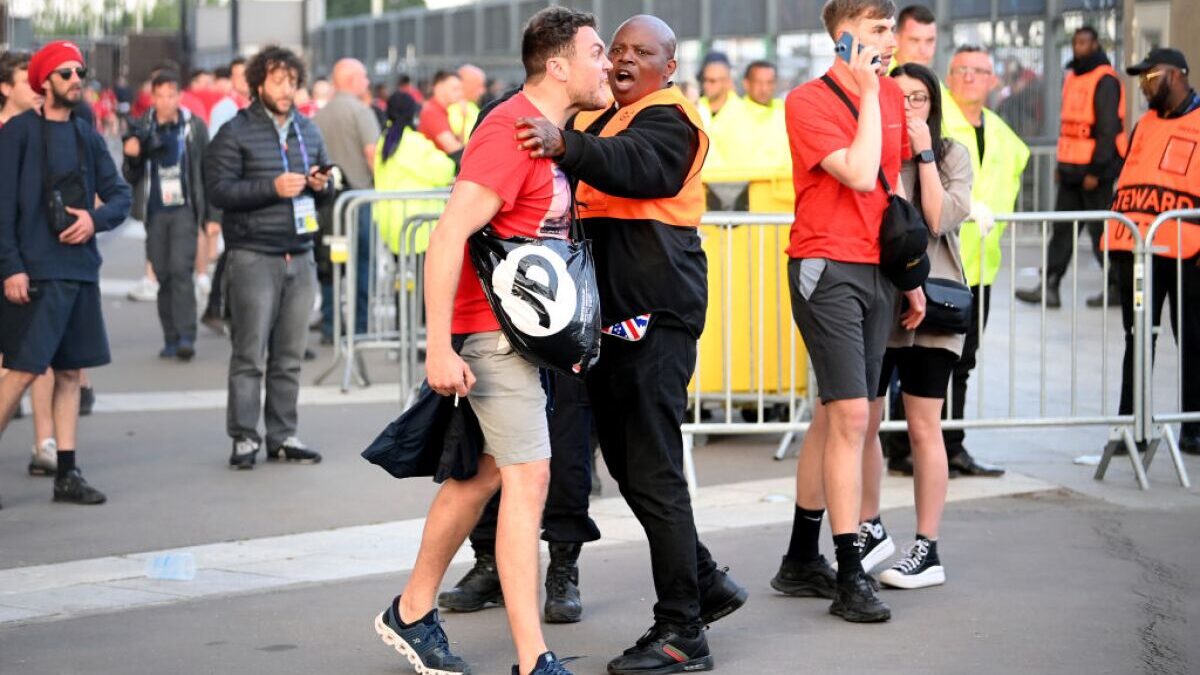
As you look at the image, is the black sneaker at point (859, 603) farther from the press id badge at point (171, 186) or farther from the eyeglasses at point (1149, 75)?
the press id badge at point (171, 186)

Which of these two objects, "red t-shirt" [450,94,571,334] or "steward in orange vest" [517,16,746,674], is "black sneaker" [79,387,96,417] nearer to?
"steward in orange vest" [517,16,746,674]

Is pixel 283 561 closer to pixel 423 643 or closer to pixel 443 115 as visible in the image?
pixel 423 643

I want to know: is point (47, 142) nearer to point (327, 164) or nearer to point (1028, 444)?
point (327, 164)

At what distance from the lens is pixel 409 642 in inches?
224

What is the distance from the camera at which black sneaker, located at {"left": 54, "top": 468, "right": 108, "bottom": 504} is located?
874 cm

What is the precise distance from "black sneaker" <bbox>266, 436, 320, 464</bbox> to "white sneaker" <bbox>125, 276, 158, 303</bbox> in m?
9.34

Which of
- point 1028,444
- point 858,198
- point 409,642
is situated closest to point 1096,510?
point 1028,444

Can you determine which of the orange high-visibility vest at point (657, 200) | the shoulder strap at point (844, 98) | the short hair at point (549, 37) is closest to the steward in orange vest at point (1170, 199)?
the shoulder strap at point (844, 98)

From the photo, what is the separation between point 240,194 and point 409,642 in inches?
176

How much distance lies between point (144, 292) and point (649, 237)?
14165mm

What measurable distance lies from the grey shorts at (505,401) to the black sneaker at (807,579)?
167cm

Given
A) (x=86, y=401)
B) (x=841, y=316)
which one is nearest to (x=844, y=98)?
(x=841, y=316)

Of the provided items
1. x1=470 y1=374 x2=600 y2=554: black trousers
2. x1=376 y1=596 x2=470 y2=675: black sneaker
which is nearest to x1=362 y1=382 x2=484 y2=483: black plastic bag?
x1=376 y1=596 x2=470 y2=675: black sneaker

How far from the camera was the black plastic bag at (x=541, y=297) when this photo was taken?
5289 mm
